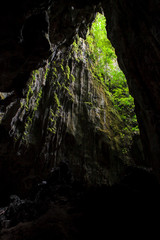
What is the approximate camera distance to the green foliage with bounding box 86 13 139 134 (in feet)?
48.4

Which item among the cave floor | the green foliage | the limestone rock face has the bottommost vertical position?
the cave floor

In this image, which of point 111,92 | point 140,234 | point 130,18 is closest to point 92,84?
point 111,92

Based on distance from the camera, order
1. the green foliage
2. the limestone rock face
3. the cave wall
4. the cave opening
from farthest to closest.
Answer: the green foliage, the limestone rock face, the cave opening, the cave wall

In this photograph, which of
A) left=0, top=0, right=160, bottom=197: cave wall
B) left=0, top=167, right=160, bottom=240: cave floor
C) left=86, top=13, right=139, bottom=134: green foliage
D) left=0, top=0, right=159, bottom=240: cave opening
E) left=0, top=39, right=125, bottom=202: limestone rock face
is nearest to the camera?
left=0, top=167, right=160, bottom=240: cave floor

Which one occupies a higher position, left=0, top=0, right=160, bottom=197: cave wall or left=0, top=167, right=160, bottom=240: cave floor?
left=0, top=0, right=160, bottom=197: cave wall

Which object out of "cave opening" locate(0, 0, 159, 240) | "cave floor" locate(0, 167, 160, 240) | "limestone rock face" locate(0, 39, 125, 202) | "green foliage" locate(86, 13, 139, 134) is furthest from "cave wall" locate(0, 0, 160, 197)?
"green foliage" locate(86, 13, 139, 134)

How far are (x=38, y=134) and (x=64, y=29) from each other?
247 inches

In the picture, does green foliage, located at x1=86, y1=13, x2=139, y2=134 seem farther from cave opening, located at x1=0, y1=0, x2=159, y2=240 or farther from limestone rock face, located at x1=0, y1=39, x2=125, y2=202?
limestone rock face, located at x1=0, y1=39, x2=125, y2=202

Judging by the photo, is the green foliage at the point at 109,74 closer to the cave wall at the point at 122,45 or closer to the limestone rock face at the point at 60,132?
the limestone rock face at the point at 60,132

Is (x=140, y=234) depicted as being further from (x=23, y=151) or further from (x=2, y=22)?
(x=23, y=151)

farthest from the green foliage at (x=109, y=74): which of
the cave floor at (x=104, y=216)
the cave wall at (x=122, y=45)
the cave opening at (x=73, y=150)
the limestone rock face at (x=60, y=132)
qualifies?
the cave floor at (x=104, y=216)

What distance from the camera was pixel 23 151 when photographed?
954 cm

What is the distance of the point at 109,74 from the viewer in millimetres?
17016

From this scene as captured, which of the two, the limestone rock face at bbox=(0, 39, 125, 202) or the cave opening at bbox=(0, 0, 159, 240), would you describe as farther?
the limestone rock face at bbox=(0, 39, 125, 202)
